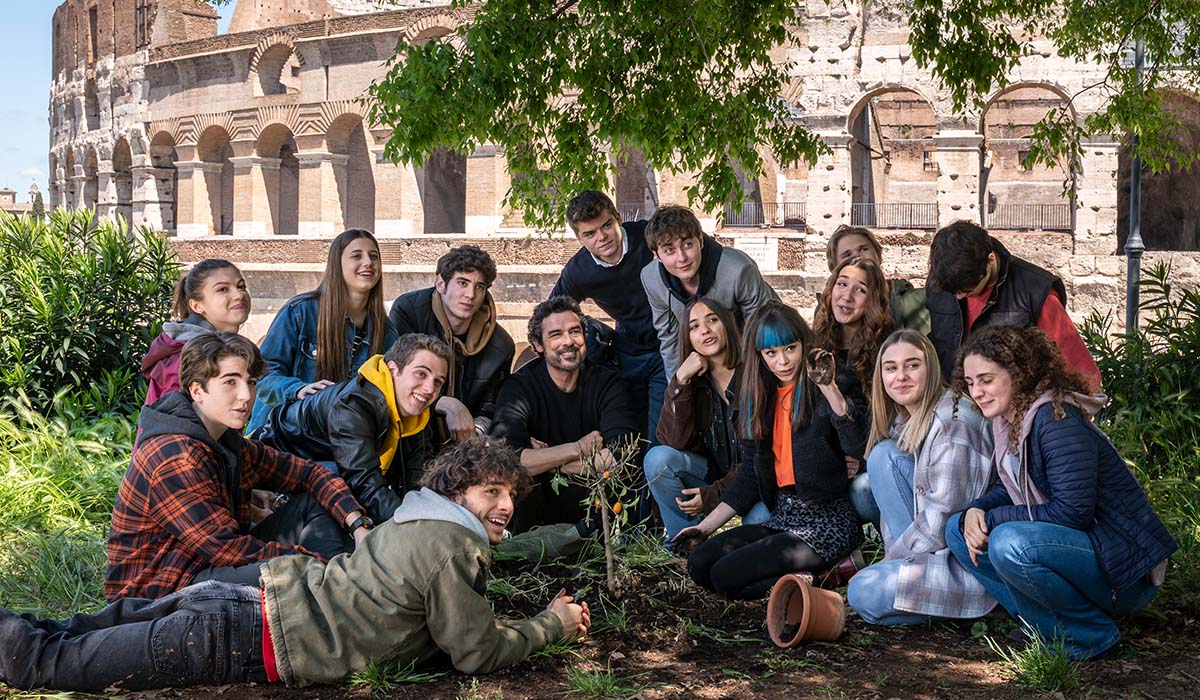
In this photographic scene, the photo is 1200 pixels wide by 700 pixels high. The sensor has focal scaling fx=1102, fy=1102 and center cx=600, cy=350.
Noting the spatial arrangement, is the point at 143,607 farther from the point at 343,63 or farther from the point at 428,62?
the point at 343,63

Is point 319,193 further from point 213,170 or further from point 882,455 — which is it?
point 882,455

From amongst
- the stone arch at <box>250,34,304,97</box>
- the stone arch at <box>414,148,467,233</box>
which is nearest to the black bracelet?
the stone arch at <box>414,148,467,233</box>

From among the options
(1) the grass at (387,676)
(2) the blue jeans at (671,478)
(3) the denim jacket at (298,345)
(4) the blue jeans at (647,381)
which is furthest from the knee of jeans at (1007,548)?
(3) the denim jacket at (298,345)

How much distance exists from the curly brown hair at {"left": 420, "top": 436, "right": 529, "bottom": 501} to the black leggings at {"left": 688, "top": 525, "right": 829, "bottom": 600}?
1.21 meters

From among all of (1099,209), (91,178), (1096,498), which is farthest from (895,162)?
(1096,498)

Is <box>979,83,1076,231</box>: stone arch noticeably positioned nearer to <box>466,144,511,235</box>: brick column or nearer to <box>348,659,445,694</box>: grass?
<box>466,144,511,235</box>: brick column

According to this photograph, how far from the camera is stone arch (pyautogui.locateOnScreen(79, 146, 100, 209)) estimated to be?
2744 cm

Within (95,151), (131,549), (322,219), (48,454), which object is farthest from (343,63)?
(131,549)

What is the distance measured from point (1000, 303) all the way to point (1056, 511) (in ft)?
4.46

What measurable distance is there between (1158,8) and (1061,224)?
1802 centimetres

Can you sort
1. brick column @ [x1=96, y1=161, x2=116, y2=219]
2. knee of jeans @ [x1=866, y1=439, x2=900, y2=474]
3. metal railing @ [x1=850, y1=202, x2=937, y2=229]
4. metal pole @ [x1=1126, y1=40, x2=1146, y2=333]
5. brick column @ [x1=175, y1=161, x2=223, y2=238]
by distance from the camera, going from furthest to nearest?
1. brick column @ [x1=96, y1=161, x2=116, y2=219]
2. metal railing @ [x1=850, y1=202, x2=937, y2=229]
3. brick column @ [x1=175, y1=161, x2=223, y2=238]
4. metal pole @ [x1=1126, y1=40, x2=1146, y2=333]
5. knee of jeans @ [x1=866, y1=439, x2=900, y2=474]

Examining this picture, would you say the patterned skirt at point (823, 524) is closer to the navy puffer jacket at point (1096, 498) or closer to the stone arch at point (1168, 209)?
the navy puffer jacket at point (1096, 498)

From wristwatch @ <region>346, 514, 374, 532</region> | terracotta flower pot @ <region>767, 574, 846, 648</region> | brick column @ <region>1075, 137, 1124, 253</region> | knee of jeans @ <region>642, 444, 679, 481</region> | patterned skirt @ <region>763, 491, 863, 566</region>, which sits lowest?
terracotta flower pot @ <region>767, 574, 846, 648</region>

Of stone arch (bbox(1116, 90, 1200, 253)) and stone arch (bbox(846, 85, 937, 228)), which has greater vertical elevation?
stone arch (bbox(846, 85, 937, 228))
